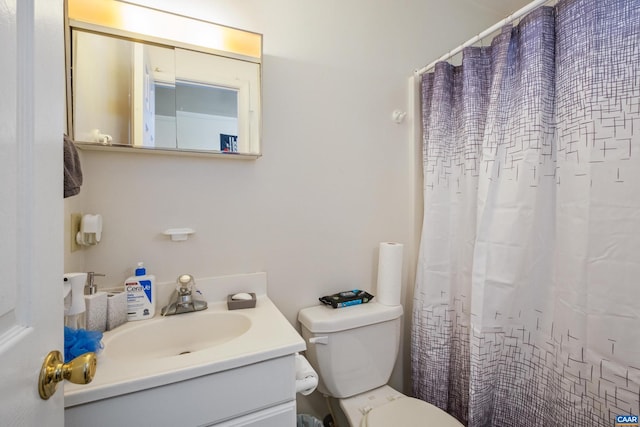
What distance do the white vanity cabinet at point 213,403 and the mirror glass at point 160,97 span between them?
2.41 ft

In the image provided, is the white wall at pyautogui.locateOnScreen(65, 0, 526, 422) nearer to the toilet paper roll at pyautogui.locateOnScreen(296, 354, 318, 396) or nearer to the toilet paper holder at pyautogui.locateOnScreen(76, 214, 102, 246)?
the toilet paper holder at pyautogui.locateOnScreen(76, 214, 102, 246)

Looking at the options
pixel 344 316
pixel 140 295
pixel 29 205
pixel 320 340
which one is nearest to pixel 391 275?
pixel 344 316

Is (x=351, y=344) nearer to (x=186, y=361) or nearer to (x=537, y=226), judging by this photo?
(x=186, y=361)

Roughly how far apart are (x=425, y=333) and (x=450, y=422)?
0.36 m

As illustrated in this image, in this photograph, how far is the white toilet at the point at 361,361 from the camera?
1.10m

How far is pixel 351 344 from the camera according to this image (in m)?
1.19

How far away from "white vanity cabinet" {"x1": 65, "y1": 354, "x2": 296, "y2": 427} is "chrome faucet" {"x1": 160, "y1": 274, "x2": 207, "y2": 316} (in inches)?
14.3

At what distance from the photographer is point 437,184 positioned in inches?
52.9

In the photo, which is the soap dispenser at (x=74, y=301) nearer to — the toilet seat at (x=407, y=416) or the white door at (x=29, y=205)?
the white door at (x=29, y=205)

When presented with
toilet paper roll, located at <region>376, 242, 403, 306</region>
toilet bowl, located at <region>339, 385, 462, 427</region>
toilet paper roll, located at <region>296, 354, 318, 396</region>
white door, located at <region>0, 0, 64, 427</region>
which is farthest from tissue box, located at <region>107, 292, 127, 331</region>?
toilet paper roll, located at <region>376, 242, 403, 306</region>

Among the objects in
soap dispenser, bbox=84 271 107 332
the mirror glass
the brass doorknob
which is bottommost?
soap dispenser, bbox=84 271 107 332

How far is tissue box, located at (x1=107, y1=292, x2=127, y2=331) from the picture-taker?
35.3 inches

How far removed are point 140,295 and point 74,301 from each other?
21 centimetres

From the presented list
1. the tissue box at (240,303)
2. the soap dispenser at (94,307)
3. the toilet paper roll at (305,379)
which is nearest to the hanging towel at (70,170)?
the soap dispenser at (94,307)
